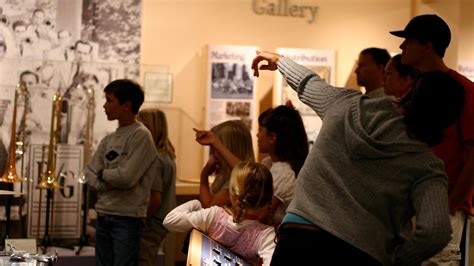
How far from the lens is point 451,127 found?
308 cm

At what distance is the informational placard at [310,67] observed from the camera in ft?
22.5

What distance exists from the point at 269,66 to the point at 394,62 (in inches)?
47.6

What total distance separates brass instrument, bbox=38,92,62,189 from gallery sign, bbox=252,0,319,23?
238 centimetres

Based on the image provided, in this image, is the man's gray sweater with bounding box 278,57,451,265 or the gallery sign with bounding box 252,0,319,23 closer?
the man's gray sweater with bounding box 278,57,451,265

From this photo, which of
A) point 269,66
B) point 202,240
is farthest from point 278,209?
point 269,66

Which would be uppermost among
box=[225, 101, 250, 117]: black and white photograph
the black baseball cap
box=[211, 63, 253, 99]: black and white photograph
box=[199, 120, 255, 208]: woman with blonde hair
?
the black baseball cap

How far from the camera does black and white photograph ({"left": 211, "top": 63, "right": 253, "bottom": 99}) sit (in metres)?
6.78

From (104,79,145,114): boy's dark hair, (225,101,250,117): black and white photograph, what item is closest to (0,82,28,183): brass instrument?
(104,79,145,114): boy's dark hair

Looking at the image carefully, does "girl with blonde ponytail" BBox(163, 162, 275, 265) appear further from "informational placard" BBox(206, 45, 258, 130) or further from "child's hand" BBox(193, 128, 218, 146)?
"informational placard" BBox(206, 45, 258, 130)

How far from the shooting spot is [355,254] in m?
2.26

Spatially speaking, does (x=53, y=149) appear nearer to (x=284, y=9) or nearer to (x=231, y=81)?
(x=231, y=81)

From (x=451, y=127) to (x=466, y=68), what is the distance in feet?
15.0

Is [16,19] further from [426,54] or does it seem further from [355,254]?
[355,254]

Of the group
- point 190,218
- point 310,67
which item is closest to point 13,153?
point 190,218
